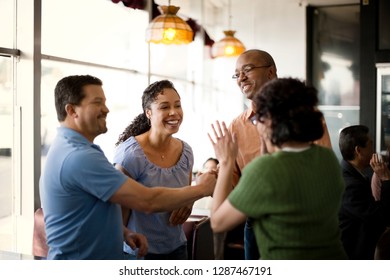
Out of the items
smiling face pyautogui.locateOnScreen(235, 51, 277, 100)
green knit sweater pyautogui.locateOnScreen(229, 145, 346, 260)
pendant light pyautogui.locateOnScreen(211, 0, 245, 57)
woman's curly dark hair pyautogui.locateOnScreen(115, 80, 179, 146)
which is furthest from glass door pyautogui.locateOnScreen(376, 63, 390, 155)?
green knit sweater pyautogui.locateOnScreen(229, 145, 346, 260)

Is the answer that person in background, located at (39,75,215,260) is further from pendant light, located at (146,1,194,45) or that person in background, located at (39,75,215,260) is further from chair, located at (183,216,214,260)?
pendant light, located at (146,1,194,45)

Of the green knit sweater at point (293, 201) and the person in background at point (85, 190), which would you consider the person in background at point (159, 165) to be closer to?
the person in background at point (85, 190)

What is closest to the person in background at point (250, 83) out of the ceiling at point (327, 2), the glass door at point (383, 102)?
the glass door at point (383, 102)

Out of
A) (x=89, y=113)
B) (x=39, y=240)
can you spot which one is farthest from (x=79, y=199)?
(x=39, y=240)

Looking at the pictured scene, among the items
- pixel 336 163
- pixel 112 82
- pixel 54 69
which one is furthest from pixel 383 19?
pixel 336 163

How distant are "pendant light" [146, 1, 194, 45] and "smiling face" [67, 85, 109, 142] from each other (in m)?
1.77

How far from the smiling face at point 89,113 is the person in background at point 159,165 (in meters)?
0.26

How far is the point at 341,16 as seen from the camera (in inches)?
208

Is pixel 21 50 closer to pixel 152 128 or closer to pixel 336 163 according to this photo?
pixel 152 128

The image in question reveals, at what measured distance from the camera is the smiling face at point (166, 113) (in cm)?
158

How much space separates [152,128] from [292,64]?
4121mm

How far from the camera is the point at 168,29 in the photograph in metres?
2.96

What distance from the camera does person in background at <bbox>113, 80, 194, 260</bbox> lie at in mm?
1513
